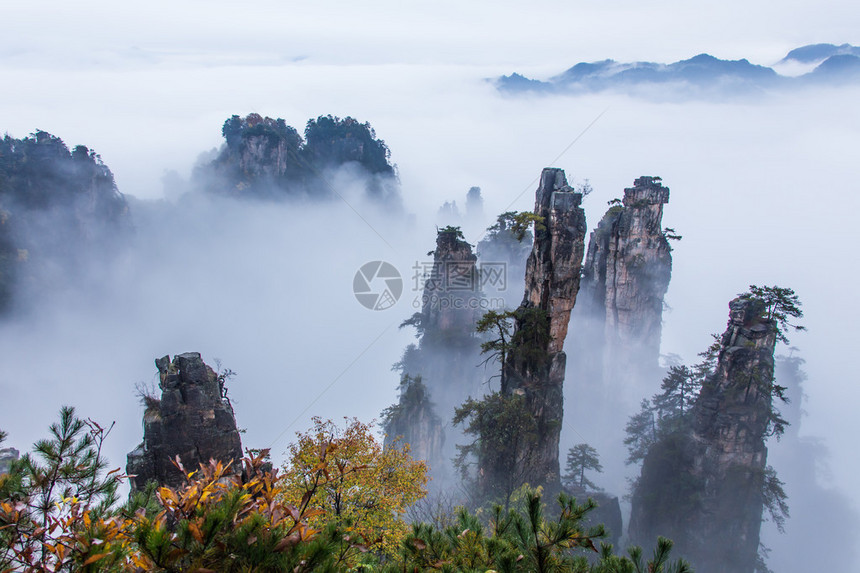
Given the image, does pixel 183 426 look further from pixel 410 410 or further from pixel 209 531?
pixel 410 410

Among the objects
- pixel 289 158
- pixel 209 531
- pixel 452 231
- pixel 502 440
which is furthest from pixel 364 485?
pixel 289 158

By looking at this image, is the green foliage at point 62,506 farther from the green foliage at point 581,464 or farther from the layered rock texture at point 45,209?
the layered rock texture at point 45,209

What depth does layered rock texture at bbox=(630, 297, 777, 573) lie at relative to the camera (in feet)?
77.1

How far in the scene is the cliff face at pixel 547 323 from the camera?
883 inches

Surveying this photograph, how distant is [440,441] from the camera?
3831 cm

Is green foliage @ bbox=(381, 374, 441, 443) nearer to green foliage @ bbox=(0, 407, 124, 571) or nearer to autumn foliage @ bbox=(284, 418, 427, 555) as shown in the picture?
autumn foliage @ bbox=(284, 418, 427, 555)

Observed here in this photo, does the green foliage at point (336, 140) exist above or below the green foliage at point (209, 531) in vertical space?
above

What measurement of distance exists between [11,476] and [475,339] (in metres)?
39.3

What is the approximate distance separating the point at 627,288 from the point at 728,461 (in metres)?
18.5

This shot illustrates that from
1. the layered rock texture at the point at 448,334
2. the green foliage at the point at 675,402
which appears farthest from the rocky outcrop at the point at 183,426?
the green foliage at the point at 675,402

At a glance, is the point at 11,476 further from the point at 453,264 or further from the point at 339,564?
the point at 453,264

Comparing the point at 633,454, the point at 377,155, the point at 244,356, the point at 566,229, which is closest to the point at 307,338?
the point at 244,356

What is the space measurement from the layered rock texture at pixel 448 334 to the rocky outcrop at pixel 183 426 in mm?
22965

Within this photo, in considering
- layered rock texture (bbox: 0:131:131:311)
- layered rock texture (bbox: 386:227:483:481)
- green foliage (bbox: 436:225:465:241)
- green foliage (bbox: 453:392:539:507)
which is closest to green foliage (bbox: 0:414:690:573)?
green foliage (bbox: 453:392:539:507)
